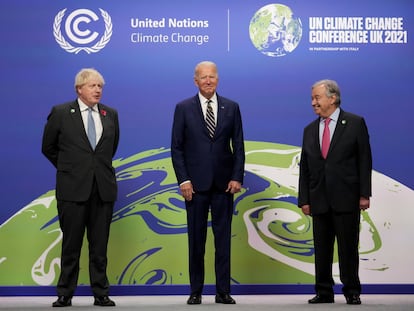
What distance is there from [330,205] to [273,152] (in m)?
1.04

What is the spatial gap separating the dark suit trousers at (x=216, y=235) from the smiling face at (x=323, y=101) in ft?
2.80

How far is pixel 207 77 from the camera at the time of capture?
17.4 feet

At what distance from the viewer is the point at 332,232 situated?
17.7 feet

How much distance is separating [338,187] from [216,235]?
2.91 feet

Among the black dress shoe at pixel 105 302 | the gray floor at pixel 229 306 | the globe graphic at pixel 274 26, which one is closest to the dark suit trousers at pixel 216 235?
the gray floor at pixel 229 306

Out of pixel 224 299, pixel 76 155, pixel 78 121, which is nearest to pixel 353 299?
pixel 224 299

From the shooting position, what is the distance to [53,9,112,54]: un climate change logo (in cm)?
620

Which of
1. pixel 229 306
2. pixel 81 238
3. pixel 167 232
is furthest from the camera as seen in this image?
pixel 167 232

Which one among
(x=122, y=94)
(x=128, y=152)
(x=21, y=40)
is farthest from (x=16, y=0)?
(x=128, y=152)

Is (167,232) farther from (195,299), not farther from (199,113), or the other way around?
(199,113)

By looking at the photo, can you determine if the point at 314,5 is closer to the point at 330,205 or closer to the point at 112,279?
the point at 330,205

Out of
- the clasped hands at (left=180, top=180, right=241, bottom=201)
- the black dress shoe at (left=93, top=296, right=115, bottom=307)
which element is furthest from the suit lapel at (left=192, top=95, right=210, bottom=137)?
the black dress shoe at (left=93, top=296, right=115, bottom=307)

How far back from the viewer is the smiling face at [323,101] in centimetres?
531

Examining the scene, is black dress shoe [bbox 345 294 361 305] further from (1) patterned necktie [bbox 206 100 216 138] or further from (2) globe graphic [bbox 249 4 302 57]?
(2) globe graphic [bbox 249 4 302 57]
